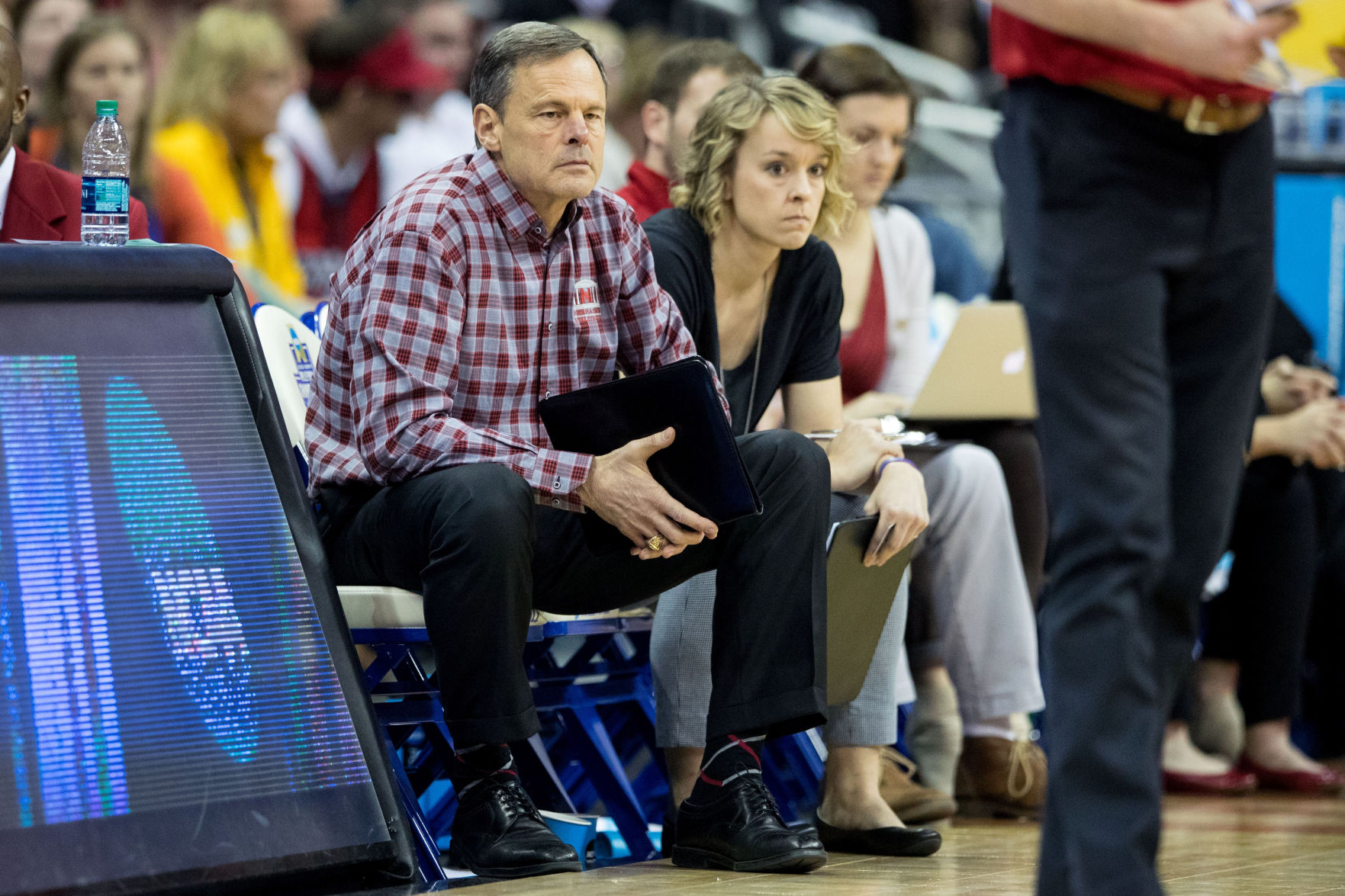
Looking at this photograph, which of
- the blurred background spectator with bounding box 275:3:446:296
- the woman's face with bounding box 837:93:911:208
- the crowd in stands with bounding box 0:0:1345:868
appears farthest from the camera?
the blurred background spectator with bounding box 275:3:446:296

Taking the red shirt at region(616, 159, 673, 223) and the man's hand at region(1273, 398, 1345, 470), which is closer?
the red shirt at region(616, 159, 673, 223)

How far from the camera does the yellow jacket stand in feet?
14.5

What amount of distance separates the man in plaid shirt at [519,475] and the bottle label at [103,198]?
0.36 m

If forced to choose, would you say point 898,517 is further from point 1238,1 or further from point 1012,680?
point 1238,1

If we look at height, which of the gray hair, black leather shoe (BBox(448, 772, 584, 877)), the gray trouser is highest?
the gray hair

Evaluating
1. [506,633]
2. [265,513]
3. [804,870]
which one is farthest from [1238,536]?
[265,513]

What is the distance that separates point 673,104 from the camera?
3.63 metres

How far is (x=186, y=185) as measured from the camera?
4.32 meters

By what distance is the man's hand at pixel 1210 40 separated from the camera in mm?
1553

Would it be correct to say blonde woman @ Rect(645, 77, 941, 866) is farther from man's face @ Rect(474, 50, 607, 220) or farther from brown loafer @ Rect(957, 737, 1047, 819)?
brown loafer @ Rect(957, 737, 1047, 819)

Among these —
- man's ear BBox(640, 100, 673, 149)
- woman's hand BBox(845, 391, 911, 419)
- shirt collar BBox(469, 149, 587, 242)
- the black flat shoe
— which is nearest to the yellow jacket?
man's ear BBox(640, 100, 673, 149)

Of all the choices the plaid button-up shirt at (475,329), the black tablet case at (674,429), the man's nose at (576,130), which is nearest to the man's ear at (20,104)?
the plaid button-up shirt at (475,329)

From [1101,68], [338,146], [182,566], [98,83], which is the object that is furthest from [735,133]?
[338,146]

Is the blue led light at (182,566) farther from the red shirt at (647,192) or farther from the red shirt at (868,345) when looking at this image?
the red shirt at (868,345)
